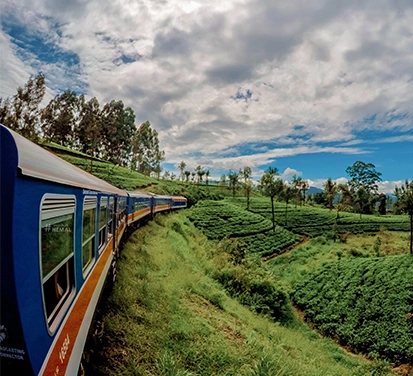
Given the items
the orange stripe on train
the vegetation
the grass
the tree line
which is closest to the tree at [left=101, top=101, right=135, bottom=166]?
the tree line

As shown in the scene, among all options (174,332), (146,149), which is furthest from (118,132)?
(174,332)

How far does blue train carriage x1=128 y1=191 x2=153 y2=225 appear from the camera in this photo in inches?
536

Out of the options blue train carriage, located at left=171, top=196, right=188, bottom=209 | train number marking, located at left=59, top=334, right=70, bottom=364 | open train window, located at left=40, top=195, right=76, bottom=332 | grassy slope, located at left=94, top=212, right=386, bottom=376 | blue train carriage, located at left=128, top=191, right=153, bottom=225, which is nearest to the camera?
open train window, located at left=40, top=195, right=76, bottom=332

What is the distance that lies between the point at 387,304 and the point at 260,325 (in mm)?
11163

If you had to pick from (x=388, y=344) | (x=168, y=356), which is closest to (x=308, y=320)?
(x=388, y=344)

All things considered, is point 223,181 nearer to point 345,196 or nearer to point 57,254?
point 345,196

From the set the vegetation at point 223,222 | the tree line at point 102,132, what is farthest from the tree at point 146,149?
the vegetation at point 223,222

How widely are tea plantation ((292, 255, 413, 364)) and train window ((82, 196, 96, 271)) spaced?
16.3m

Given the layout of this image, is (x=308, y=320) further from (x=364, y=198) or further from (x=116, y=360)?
(x=364, y=198)

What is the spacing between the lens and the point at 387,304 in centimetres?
1803

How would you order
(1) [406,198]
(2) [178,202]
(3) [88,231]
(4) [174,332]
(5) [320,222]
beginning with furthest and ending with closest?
(5) [320,222]
(2) [178,202]
(1) [406,198]
(4) [174,332]
(3) [88,231]

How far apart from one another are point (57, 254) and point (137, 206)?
43.1ft

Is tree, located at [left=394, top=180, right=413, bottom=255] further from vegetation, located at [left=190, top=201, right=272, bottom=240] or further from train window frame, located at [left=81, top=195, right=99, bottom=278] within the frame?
train window frame, located at [left=81, top=195, right=99, bottom=278]

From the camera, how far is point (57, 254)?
2.92 m
